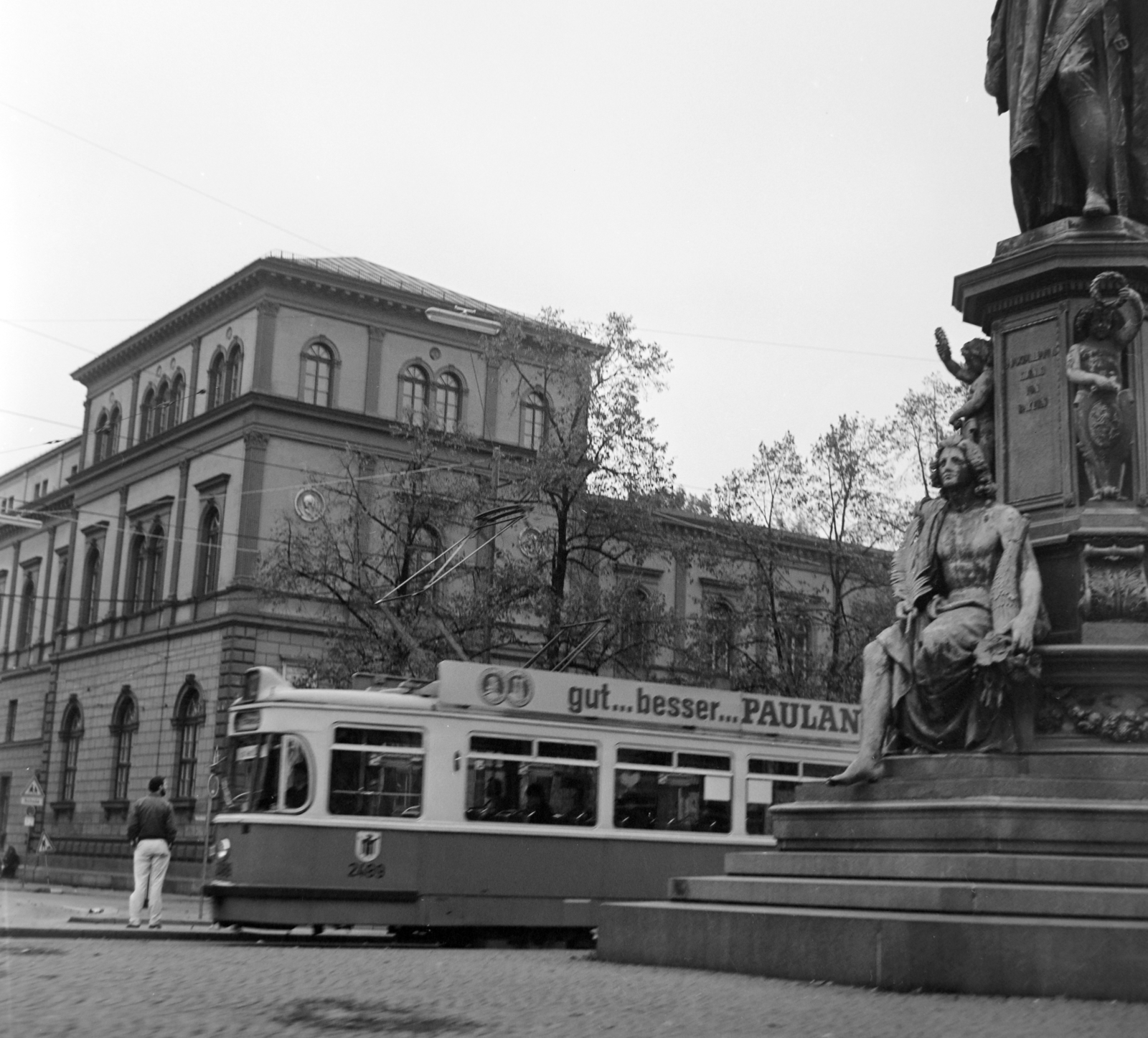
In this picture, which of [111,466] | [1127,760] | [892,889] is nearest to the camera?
[892,889]

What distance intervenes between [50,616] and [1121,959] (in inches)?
2085

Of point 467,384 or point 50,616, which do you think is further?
point 50,616

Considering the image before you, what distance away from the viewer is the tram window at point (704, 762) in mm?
20094

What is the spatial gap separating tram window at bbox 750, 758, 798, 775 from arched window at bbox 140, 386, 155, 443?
105ft

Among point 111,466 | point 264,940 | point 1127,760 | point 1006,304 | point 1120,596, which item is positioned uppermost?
point 111,466

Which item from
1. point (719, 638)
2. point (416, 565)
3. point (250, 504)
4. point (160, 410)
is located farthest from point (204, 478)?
point (719, 638)

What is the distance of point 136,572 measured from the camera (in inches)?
1886

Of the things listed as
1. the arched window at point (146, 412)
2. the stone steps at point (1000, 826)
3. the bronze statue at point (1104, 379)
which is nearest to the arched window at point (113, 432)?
the arched window at point (146, 412)

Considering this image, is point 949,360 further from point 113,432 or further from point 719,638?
point 113,432

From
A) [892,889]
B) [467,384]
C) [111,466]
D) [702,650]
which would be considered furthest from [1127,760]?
[111,466]

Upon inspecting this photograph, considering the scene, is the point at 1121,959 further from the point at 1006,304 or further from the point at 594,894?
the point at 594,894

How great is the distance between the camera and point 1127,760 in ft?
31.7

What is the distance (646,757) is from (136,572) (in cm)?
3137

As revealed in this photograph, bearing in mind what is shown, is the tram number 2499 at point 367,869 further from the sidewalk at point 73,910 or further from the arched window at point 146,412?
the arched window at point 146,412
